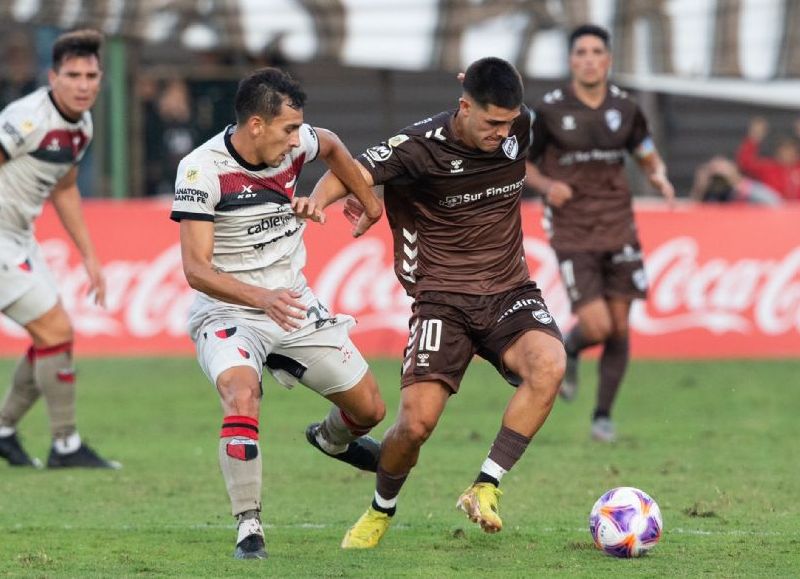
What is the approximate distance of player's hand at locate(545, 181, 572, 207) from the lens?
1109cm

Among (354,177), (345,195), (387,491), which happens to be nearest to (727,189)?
(345,195)

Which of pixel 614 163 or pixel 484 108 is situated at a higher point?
pixel 484 108

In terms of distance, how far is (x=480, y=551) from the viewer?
729cm

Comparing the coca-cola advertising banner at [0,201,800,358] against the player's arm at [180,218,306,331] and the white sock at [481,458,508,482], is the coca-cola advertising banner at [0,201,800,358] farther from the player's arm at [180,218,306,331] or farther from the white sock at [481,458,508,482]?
the white sock at [481,458,508,482]

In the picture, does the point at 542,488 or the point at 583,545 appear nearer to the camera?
the point at 583,545

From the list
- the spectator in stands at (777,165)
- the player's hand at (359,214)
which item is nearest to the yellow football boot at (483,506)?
the player's hand at (359,214)

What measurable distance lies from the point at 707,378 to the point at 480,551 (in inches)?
340

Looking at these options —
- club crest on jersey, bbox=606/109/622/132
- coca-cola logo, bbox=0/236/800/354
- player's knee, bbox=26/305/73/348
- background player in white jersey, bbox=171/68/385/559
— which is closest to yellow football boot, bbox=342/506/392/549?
background player in white jersey, bbox=171/68/385/559

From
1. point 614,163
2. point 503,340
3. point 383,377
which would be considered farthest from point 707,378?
point 503,340

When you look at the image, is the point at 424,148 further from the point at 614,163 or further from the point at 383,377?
the point at 383,377

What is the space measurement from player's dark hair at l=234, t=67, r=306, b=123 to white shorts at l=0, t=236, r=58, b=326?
3.31 meters

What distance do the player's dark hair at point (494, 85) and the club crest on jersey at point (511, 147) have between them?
0.34m

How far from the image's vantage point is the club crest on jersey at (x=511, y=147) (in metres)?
7.80

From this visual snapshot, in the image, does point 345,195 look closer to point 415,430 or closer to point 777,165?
point 415,430
